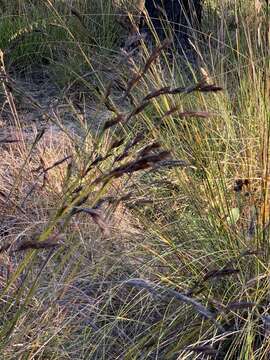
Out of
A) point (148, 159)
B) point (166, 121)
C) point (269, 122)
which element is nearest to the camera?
point (148, 159)

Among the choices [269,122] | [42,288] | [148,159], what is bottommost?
[42,288]

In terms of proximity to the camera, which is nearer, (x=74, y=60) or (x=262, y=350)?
(x=262, y=350)

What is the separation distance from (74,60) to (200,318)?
3190 millimetres

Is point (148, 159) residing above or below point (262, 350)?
above

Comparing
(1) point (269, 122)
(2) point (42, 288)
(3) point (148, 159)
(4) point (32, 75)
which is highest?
(3) point (148, 159)

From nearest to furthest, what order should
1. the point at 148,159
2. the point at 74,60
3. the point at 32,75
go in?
the point at 148,159 < the point at 74,60 < the point at 32,75

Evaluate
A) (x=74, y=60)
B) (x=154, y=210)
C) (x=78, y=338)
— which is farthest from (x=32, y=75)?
(x=78, y=338)

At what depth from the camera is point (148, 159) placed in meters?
1.52

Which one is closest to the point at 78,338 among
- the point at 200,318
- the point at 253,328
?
the point at 200,318

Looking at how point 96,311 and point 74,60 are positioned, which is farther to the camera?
point 74,60

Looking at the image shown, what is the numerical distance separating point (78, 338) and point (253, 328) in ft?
1.83

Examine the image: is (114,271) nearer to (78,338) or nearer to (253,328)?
(78,338)

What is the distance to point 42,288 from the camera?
A: 100 inches

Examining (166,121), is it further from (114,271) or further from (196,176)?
(114,271)
